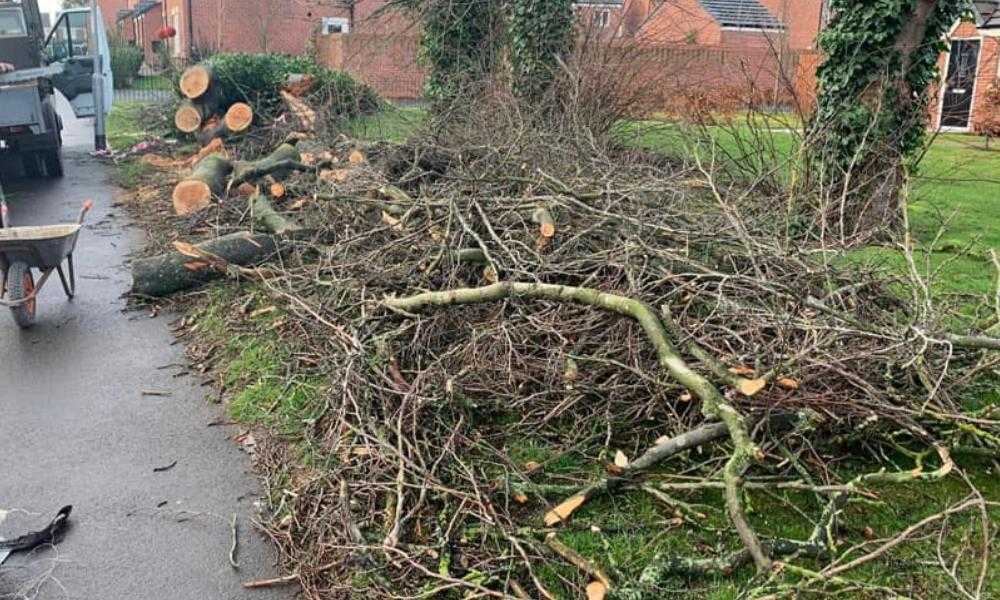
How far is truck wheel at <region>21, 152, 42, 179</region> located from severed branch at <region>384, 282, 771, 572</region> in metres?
12.6

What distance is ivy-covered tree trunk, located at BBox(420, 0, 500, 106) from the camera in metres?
14.7

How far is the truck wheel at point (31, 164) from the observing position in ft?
50.8

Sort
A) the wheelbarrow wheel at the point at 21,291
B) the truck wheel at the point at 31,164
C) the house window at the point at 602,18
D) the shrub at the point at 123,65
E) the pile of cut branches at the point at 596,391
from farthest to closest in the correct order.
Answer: the shrub at the point at 123,65 < the truck wheel at the point at 31,164 < the house window at the point at 602,18 < the wheelbarrow wheel at the point at 21,291 < the pile of cut branches at the point at 596,391

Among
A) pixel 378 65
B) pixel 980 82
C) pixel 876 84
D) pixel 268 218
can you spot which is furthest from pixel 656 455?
pixel 378 65

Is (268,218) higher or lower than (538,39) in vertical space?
lower

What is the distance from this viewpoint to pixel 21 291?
23.7ft

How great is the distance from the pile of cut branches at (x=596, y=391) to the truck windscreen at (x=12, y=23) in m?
11.6

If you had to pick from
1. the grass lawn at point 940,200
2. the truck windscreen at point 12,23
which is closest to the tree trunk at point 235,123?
the grass lawn at point 940,200

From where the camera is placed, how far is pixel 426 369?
17.0ft

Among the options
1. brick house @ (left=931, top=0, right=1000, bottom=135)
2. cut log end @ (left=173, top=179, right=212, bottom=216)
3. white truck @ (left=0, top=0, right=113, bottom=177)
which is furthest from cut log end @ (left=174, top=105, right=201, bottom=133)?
brick house @ (left=931, top=0, right=1000, bottom=135)

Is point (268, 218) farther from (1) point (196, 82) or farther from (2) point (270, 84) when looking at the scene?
(2) point (270, 84)

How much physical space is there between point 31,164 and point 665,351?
14629 millimetres

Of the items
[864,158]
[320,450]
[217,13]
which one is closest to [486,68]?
[864,158]

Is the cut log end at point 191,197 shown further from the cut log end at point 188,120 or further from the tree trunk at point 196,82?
the tree trunk at point 196,82
